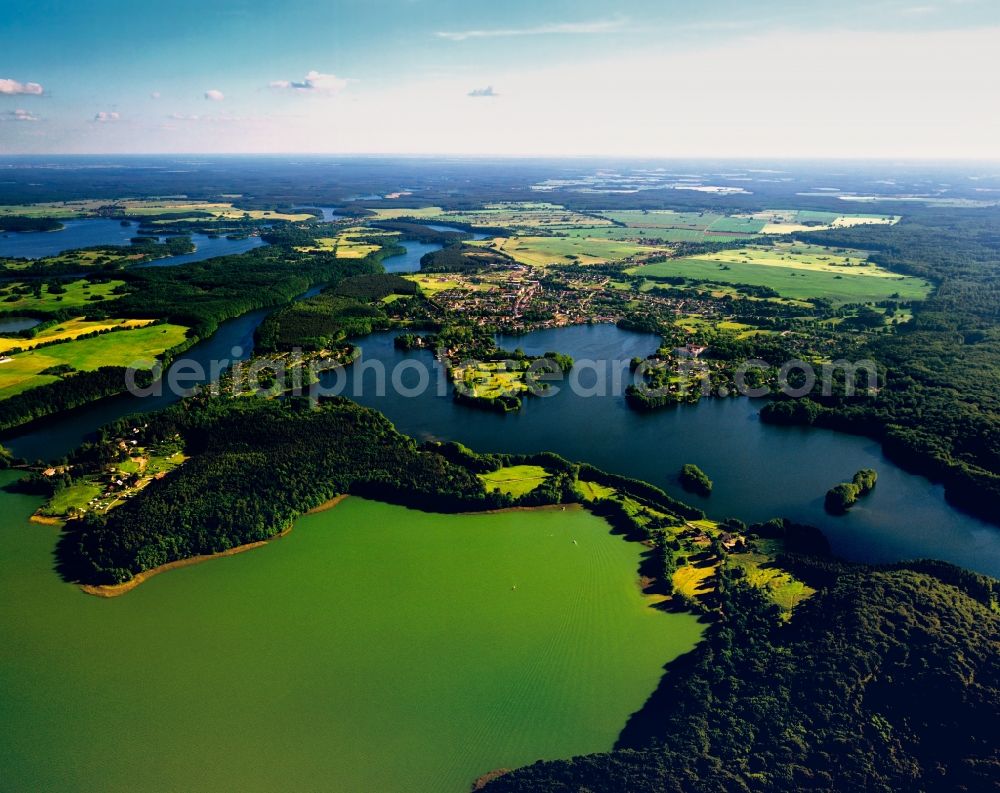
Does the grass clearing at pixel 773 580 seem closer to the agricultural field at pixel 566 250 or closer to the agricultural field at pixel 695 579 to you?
the agricultural field at pixel 695 579

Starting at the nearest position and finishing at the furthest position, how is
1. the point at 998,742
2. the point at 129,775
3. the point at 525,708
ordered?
the point at 998,742 < the point at 129,775 < the point at 525,708

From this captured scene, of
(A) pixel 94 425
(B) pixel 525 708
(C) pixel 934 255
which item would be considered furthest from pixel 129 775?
(C) pixel 934 255

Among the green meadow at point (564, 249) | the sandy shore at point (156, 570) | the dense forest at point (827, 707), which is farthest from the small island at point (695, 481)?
the green meadow at point (564, 249)

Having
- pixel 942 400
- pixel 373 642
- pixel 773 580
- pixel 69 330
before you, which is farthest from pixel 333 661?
pixel 69 330

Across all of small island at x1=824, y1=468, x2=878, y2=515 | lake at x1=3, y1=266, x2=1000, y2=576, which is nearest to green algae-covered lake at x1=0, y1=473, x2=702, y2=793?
lake at x1=3, y1=266, x2=1000, y2=576

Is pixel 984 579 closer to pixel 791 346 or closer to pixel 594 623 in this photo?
pixel 594 623

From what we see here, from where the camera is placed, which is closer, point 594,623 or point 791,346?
point 594,623
